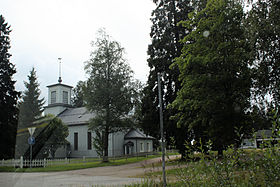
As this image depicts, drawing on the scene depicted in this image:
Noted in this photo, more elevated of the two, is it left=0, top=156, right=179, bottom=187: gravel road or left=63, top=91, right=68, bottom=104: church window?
left=63, top=91, right=68, bottom=104: church window

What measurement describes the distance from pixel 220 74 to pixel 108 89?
48.7 feet

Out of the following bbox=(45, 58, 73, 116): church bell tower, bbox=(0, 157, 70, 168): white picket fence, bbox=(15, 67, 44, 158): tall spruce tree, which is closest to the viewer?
bbox=(15, 67, 44, 158): tall spruce tree

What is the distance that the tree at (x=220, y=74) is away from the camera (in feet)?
53.4

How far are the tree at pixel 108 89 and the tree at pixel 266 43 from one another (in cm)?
1861

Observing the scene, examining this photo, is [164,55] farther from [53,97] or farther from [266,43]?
[53,97]

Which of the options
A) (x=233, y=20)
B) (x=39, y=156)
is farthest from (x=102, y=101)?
(x=233, y=20)

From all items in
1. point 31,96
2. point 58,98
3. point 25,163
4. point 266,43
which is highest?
point 58,98

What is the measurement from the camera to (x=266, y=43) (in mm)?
11203

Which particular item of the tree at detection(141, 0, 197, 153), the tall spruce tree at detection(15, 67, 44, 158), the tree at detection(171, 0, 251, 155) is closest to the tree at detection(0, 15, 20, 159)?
the tall spruce tree at detection(15, 67, 44, 158)

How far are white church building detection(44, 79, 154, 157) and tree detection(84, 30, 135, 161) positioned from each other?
976cm

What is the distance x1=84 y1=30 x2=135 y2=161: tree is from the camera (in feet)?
94.3

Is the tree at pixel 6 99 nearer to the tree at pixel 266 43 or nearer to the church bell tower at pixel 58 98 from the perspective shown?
the tree at pixel 266 43

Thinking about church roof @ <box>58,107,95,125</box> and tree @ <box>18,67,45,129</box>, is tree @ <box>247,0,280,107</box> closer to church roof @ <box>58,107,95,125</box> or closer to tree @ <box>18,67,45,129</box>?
tree @ <box>18,67,45,129</box>

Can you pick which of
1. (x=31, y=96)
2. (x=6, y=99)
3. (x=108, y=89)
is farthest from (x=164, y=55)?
(x=6, y=99)
